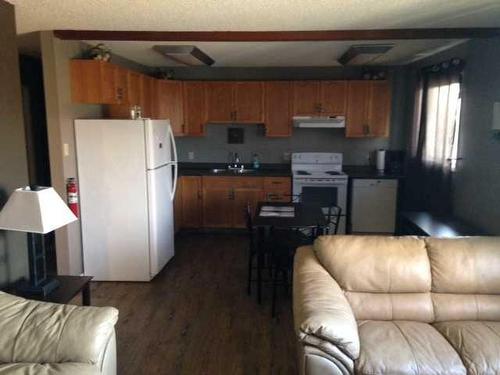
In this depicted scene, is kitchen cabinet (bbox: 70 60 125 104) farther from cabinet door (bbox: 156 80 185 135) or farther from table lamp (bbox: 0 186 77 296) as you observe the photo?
cabinet door (bbox: 156 80 185 135)

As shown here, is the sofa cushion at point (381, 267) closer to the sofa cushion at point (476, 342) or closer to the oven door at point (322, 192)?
the sofa cushion at point (476, 342)

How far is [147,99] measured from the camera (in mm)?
5426

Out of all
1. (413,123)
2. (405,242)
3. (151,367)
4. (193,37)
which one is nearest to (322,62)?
(413,123)

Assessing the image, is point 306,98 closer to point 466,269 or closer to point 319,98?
point 319,98

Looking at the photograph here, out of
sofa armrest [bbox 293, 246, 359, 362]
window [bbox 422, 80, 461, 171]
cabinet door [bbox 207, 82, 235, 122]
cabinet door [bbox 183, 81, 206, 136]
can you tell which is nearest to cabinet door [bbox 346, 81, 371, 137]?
window [bbox 422, 80, 461, 171]

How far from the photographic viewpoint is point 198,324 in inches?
132

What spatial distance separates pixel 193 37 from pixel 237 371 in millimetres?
2645

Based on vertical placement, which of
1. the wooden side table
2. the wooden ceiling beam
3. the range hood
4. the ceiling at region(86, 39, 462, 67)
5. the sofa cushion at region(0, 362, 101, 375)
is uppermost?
the ceiling at region(86, 39, 462, 67)

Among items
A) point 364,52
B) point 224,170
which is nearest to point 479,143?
point 364,52

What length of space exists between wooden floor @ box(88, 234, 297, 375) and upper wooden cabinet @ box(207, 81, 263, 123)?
7.26 feet

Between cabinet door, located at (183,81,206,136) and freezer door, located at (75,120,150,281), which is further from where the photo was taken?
cabinet door, located at (183,81,206,136)

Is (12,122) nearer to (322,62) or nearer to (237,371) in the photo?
(237,371)

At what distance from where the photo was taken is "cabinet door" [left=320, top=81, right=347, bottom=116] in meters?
5.77

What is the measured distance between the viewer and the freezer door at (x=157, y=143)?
4027 millimetres
